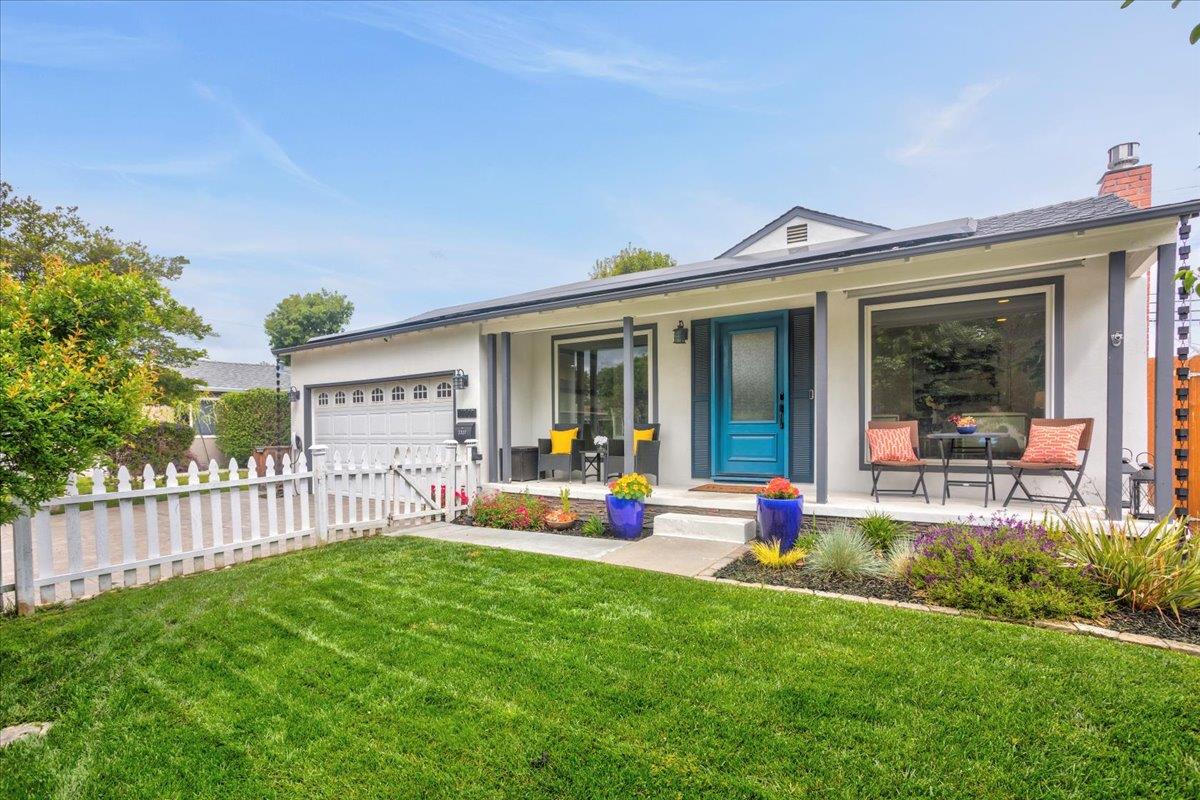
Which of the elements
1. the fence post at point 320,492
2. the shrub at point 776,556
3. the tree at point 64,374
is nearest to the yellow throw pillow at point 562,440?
the fence post at point 320,492

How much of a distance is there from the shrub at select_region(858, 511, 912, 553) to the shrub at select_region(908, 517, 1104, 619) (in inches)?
24.4

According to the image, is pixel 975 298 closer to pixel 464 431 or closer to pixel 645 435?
pixel 645 435

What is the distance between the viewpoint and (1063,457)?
5051mm

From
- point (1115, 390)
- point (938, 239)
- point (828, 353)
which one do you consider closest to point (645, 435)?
point (828, 353)

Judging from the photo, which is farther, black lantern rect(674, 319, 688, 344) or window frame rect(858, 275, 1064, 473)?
black lantern rect(674, 319, 688, 344)

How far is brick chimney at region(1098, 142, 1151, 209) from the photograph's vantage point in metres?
7.19

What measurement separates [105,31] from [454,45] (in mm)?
5220

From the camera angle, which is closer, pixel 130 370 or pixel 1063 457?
pixel 130 370

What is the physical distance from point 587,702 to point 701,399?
5.88 meters

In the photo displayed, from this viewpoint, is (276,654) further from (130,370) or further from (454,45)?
(454,45)

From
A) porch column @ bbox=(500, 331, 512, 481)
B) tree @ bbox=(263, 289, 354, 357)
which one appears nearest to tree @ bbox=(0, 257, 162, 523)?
porch column @ bbox=(500, 331, 512, 481)

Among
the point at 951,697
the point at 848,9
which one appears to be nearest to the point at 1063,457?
the point at 951,697

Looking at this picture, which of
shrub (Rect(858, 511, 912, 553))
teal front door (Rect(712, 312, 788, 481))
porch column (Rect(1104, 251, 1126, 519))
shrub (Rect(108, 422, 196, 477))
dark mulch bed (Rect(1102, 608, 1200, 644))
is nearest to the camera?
dark mulch bed (Rect(1102, 608, 1200, 644))

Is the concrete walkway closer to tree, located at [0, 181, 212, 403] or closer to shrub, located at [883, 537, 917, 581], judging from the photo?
shrub, located at [883, 537, 917, 581]
